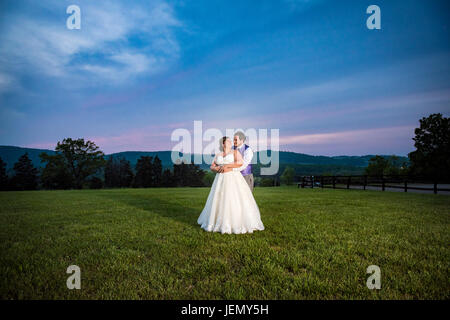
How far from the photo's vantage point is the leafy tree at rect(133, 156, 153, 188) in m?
73.9

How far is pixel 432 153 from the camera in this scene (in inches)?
1810

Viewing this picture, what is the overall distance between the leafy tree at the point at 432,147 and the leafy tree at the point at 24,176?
94.4 m

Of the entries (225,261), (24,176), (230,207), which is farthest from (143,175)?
(225,261)

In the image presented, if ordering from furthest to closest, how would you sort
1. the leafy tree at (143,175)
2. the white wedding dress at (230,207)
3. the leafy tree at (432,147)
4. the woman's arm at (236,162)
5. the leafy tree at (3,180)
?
the leafy tree at (143,175), the leafy tree at (3,180), the leafy tree at (432,147), the woman's arm at (236,162), the white wedding dress at (230,207)

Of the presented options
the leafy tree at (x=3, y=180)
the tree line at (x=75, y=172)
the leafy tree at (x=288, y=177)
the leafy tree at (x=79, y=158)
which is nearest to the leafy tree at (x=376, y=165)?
the leafy tree at (x=288, y=177)

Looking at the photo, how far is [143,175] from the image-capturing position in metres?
74.8

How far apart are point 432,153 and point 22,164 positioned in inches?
4068

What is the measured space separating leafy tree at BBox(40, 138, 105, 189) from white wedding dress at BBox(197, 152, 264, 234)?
57135 millimetres

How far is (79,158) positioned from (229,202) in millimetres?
60878

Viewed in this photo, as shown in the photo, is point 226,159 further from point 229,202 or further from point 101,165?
point 101,165

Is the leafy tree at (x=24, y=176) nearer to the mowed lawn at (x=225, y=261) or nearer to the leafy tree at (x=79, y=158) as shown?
the leafy tree at (x=79, y=158)

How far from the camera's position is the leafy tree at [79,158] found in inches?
2109

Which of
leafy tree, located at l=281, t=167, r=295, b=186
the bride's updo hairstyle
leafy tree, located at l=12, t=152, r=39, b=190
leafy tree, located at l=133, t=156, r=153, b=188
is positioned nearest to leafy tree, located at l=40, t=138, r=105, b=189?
leafy tree, located at l=12, t=152, r=39, b=190

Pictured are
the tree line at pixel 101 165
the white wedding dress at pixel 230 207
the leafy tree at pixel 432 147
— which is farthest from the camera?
the tree line at pixel 101 165
